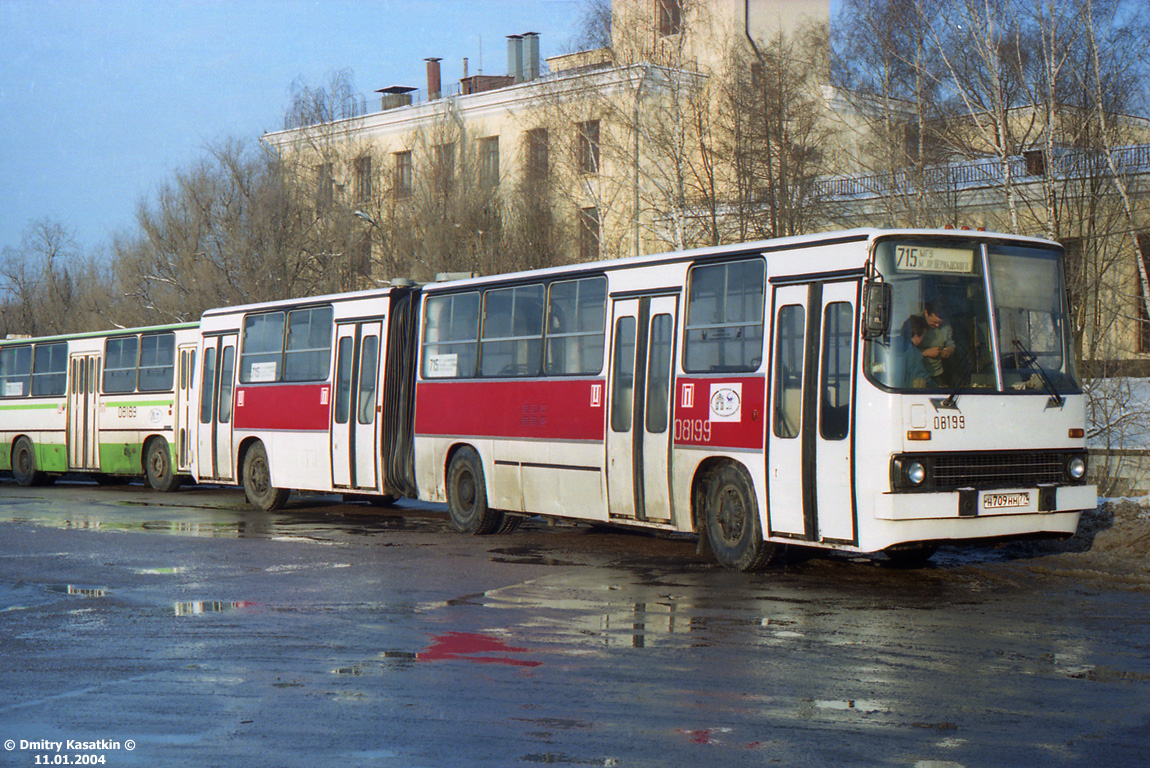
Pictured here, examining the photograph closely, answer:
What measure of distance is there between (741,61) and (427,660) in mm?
28976

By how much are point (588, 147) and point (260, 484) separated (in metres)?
22.0

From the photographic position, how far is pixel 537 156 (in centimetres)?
4447

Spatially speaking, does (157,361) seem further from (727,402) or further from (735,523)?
(735,523)

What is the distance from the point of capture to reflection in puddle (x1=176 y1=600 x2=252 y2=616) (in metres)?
10.8

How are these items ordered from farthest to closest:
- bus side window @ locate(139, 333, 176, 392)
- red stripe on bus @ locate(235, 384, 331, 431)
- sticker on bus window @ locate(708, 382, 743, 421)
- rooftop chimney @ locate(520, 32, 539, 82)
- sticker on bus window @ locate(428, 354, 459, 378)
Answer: rooftop chimney @ locate(520, 32, 539, 82) → bus side window @ locate(139, 333, 176, 392) → red stripe on bus @ locate(235, 384, 331, 431) → sticker on bus window @ locate(428, 354, 459, 378) → sticker on bus window @ locate(708, 382, 743, 421)

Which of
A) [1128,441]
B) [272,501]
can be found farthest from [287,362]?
[1128,441]

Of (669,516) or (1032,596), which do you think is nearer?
(1032,596)

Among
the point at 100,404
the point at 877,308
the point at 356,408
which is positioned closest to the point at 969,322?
the point at 877,308

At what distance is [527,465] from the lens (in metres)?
15.9

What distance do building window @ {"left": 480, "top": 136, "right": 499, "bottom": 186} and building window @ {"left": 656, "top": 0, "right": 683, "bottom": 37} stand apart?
377 inches

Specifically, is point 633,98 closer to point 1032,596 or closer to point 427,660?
point 1032,596

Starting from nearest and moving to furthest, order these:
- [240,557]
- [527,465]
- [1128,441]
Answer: [240,557], [527,465], [1128,441]

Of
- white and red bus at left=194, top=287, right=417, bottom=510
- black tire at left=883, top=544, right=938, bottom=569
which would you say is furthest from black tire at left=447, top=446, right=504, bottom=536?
black tire at left=883, top=544, right=938, bottom=569

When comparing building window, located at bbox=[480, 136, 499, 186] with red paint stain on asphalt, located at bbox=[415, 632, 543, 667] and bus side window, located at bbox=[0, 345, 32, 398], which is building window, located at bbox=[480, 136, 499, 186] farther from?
red paint stain on asphalt, located at bbox=[415, 632, 543, 667]
